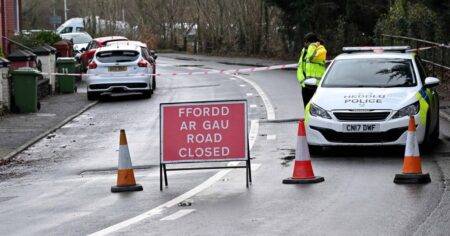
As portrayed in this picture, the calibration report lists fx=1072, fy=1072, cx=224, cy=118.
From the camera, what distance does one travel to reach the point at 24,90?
2605 cm

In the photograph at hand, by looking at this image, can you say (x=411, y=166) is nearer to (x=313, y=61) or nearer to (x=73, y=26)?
(x=313, y=61)

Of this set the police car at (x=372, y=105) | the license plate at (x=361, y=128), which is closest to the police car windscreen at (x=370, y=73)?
the police car at (x=372, y=105)

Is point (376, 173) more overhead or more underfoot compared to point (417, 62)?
more underfoot

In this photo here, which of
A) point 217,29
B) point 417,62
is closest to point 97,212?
point 417,62

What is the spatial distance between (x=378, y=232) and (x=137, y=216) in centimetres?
273

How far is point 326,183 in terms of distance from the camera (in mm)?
13109

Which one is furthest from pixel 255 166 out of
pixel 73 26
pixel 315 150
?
pixel 73 26

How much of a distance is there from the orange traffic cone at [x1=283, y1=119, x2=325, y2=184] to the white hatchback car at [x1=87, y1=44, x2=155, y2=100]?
16785 mm

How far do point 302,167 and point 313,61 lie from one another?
647 cm

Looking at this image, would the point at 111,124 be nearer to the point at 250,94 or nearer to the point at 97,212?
the point at 250,94

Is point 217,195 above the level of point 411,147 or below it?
below

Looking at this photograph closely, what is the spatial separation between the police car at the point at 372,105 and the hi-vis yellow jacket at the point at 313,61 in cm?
Answer: 220

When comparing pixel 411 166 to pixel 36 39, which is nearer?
pixel 411 166

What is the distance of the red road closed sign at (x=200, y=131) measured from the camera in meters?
13.3
